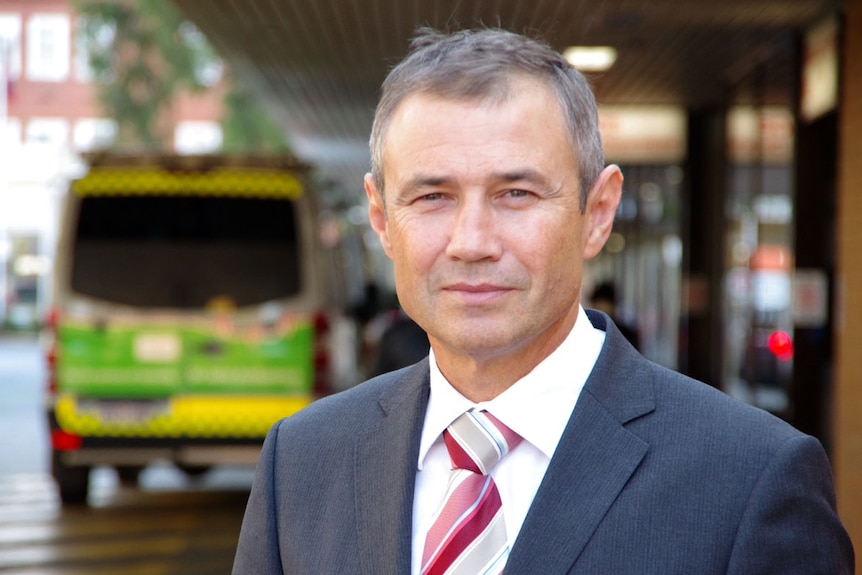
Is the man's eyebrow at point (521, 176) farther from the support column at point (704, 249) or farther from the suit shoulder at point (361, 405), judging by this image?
the support column at point (704, 249)

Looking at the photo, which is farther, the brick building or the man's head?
the brick building

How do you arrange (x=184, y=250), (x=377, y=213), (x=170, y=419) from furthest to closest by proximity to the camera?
(x=184, y=250), (x=170, y=419), (x=377, y=213)

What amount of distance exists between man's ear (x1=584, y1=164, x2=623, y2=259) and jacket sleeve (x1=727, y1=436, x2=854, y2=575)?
0.42m

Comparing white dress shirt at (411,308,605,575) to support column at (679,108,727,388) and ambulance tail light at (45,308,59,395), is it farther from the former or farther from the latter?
support column at (679,108,727,388)

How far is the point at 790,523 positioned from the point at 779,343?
38.3 ft

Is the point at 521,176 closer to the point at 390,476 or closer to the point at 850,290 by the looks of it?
the point at 390,476

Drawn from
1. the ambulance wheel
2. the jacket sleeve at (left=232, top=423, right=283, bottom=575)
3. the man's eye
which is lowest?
the ambulance wheel

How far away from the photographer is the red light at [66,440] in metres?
9.77

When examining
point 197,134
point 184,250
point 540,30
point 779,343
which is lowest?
point 779,343

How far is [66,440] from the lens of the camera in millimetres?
9797

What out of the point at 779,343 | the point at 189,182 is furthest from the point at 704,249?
the point at 189,182

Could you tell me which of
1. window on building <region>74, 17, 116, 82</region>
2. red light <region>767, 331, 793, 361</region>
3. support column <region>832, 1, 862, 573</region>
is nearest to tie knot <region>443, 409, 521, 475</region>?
support column <region>832, 1, 862, 573</region>

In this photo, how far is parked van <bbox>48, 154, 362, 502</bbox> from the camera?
9.75 m

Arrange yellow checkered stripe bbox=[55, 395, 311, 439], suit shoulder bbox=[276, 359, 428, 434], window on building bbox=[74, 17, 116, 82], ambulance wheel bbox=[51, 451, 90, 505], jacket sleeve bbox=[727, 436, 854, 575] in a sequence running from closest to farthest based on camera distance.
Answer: jacket sleeve bbox=[727, 436, 854, 575]
suit shoulder bbox=[276, 359, 428, 434]
yellow checkered stripe bbox=[55, 395, 311, 439]
ambulance wheel bbox=[51, 451, 90, 505]
window on building bbox=[74, 17, 116, 82]
